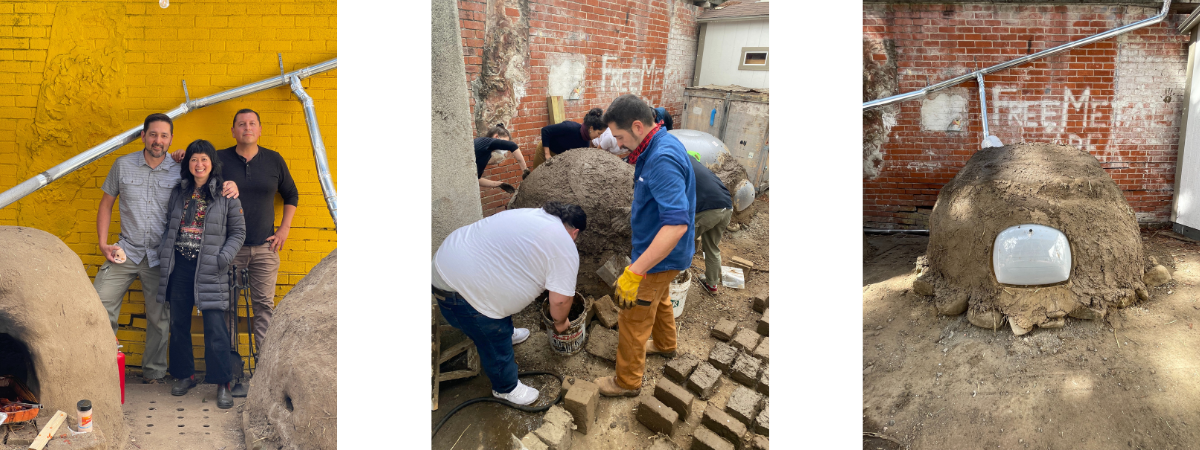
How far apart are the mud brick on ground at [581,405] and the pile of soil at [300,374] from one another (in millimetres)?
919

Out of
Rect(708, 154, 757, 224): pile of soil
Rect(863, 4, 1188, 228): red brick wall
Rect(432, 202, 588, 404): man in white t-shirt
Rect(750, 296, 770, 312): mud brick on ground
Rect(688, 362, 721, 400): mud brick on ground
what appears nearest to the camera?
Rect(432, 202, 588, 404): man in white t-shirt

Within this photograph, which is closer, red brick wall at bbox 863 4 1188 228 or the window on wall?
red brick wall at bbox 863 4 1188 228

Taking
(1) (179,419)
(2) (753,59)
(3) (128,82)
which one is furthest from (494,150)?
(2) (753,59)

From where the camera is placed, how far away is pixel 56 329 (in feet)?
8.04

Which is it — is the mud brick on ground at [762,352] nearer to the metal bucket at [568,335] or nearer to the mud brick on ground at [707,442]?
the mud brick on ground at [707,442]

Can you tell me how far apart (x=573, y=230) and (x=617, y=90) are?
115 cm

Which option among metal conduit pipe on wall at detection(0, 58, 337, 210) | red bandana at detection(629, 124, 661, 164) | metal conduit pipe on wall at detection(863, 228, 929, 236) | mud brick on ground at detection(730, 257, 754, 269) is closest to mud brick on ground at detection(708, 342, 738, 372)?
mud brick on ground at detection(730, 257, 754, 269)

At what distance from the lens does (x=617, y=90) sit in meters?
3.29

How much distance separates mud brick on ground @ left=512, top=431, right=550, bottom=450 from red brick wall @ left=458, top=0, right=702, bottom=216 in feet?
3.83

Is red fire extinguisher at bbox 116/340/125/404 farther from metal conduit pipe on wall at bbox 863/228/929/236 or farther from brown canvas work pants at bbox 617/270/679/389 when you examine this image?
metal conduit pipe on wall at bbox 863/228/929/236

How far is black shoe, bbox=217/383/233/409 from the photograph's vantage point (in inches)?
103

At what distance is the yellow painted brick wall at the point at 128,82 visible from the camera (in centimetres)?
251

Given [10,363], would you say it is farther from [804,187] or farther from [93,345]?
[804,187]

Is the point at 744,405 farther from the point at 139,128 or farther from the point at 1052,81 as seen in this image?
the point at 1052,81
